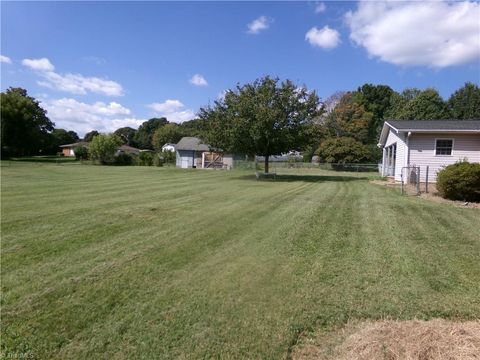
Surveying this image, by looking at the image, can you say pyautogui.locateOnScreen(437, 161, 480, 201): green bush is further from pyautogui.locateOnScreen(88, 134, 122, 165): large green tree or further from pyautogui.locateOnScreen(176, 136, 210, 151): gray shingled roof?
pyautogui.locateOnScreen(88, 134, 122, 165): large green tree

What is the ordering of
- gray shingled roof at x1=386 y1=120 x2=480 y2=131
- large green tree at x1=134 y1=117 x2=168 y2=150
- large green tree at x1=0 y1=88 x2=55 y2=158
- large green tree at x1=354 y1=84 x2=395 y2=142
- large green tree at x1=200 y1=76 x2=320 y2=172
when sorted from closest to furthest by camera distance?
1. gray shingled roof at x1=386 y1=120 x2=480 y2=131
2. large green tree at x1=200 y1=76 x2=320 y2=172
3. large green tree at x1=0 y1=88 x2=55 y2=158
4. large green tree at x1=354 y1=84 x2=395 y2=142
5. large green tree at x1=134 y1=117 x2=168 y2=150

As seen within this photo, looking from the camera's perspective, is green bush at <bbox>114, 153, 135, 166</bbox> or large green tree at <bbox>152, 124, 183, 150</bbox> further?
large green tree at <bbox>152, 124, 183, 150</bbox>

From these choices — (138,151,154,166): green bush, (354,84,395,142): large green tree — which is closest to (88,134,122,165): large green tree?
(138,151,154,166): green bush

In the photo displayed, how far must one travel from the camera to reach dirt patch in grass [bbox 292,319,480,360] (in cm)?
282

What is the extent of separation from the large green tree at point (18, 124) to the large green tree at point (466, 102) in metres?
59.1

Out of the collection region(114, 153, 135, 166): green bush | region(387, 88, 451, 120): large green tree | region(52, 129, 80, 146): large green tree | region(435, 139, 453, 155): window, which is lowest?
region(114, 153, 135, 166): green bush

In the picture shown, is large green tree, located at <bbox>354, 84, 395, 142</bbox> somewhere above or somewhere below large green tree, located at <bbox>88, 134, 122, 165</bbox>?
above

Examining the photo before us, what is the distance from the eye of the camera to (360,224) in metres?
7.61

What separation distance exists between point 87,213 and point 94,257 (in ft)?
11.6

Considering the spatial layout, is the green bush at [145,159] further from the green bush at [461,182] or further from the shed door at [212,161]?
the green bush at [461,182]

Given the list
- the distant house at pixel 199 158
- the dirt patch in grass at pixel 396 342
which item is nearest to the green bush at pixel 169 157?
the distant house at pixel 199 158

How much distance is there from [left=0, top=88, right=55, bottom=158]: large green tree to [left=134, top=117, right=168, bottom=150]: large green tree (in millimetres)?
45417

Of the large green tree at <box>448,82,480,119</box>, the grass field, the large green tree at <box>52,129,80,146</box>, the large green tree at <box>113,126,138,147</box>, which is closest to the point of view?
the grass field

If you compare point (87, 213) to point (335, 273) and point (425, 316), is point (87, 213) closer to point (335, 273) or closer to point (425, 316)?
point (335, 273)
